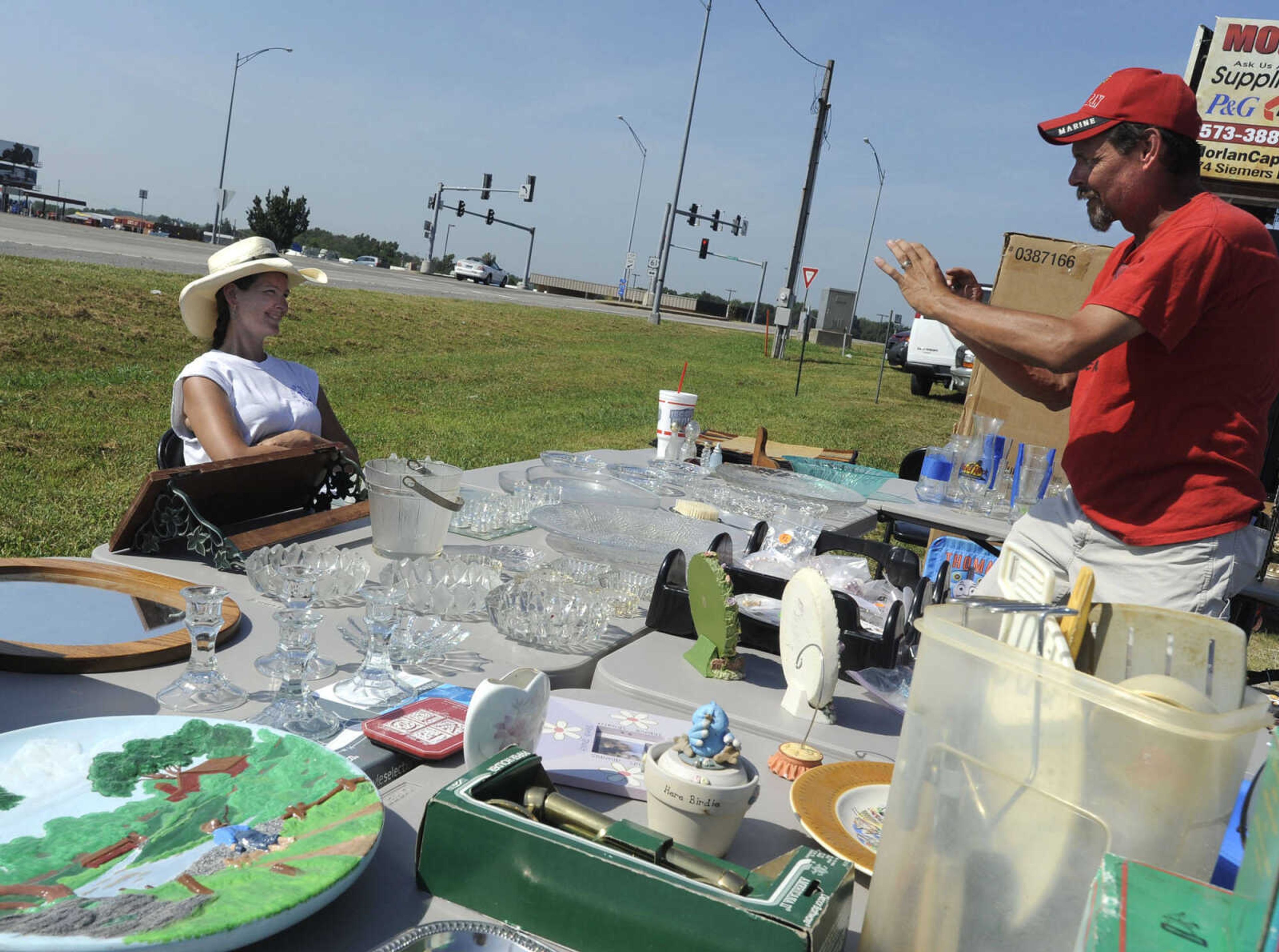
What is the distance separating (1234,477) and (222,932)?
243 centimetres

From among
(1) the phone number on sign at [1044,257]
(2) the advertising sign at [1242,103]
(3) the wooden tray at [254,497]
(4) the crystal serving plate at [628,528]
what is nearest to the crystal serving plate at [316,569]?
(3) the wooden tray at [254,497]

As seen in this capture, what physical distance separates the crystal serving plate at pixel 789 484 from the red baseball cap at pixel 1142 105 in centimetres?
161

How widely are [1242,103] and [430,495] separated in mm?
5248

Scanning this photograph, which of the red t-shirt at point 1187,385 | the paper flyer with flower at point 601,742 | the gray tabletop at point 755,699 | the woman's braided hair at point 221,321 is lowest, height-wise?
the paper flyer with flower at point 601,742

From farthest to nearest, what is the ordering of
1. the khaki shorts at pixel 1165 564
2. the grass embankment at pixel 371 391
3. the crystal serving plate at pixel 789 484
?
the grass embankment at pixel 371 391 → the crystal serving plate at pixel 789 484 → the khaki shorts at pixel 1165 564

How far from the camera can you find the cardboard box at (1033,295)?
532 cm

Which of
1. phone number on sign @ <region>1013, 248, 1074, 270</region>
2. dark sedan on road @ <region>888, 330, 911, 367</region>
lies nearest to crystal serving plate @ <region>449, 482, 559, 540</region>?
phone number on sign @ <region>1013, 248, 1074, 270</region>

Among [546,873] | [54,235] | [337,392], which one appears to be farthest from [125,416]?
[54,235]

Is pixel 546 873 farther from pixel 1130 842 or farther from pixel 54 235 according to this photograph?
pixel 54 235

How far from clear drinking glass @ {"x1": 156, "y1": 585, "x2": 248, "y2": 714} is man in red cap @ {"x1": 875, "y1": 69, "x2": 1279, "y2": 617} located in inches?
73.7

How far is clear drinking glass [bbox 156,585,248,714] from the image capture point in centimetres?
139

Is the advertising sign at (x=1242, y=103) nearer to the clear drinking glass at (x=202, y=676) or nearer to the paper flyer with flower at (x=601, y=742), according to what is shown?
the paper flyer with flower at (x=601, y=742)

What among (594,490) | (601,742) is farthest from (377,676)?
(594,490)

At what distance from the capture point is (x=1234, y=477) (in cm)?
238
